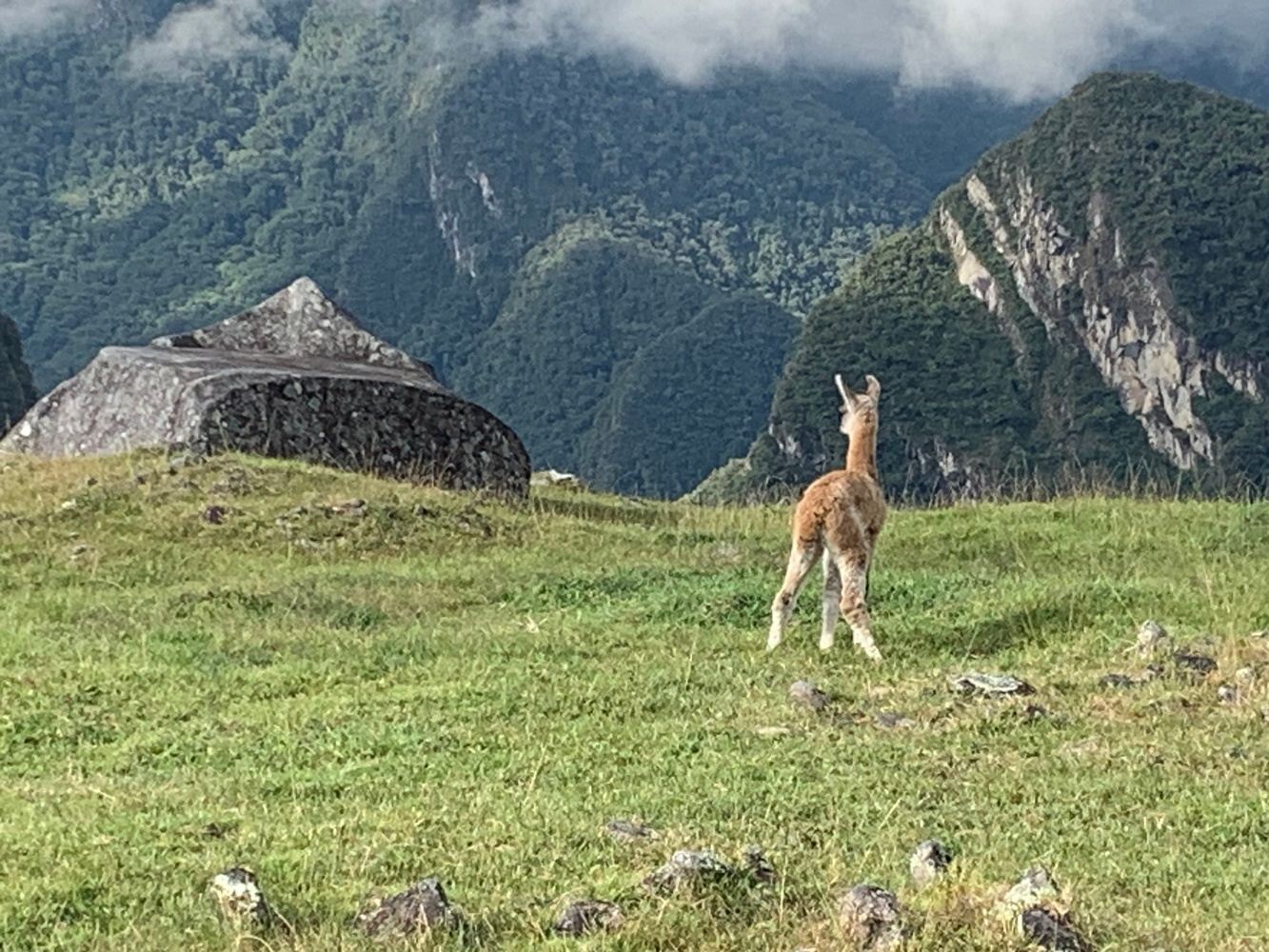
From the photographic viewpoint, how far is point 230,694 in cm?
962

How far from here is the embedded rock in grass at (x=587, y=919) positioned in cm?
516

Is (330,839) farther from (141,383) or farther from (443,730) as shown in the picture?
(141,383)

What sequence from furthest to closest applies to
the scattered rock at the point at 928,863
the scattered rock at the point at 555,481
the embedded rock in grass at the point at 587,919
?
1. the scattered rock at the point at 555,481
2. the scattered rock at the point at 928,863
3. the embedded rock in grass at the point at 587,919

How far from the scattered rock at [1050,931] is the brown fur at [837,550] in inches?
212

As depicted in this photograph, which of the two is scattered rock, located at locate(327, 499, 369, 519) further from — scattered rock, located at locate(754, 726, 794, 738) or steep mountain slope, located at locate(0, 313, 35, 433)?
steep mountain slope, located at locate(0, 313, 35, 433)

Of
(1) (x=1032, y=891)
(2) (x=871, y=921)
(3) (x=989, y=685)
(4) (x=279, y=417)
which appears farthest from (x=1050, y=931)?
(4) (x=279, y=417)

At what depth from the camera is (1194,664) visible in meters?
9.80

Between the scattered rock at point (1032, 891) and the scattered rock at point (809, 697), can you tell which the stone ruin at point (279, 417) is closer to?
the scattered rock at point (809, 697)

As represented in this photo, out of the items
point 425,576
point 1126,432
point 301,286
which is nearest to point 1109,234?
point 1126,432

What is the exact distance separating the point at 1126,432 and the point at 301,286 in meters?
114

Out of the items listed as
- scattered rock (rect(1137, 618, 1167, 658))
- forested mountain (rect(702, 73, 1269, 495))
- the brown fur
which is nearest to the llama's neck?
the brown fur

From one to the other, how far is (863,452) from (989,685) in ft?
9.58

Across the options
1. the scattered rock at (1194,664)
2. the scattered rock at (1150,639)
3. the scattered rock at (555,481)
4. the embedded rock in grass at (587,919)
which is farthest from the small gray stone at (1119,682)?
the scattered rock at (555,481)

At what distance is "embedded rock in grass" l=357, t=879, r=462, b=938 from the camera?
5.05 meters
